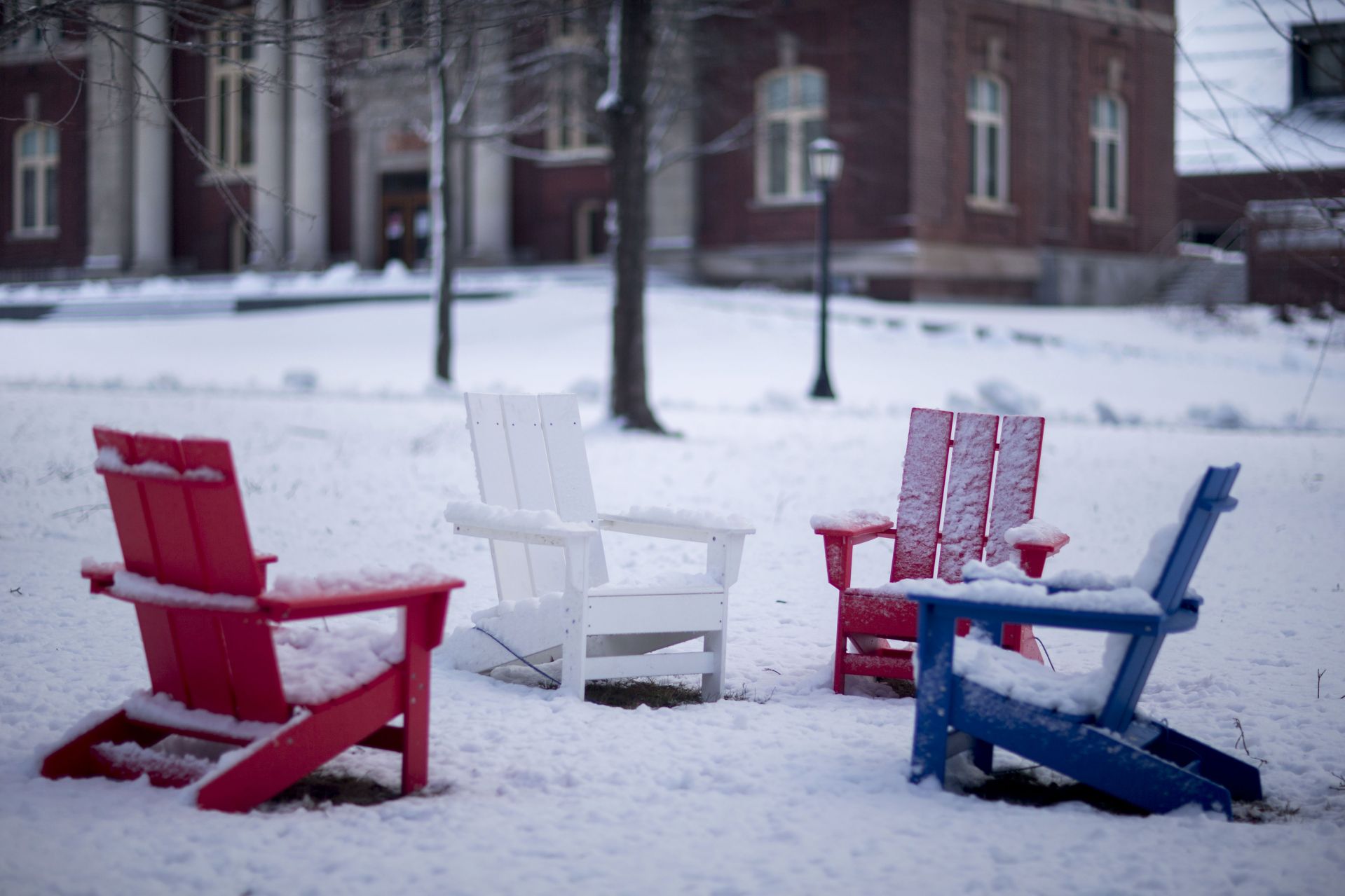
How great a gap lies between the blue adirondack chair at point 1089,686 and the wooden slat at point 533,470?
1.85 metres

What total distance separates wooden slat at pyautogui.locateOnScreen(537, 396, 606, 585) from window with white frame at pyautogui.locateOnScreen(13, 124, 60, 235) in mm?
39145

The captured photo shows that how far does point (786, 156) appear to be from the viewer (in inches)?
1149

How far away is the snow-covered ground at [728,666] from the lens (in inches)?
117

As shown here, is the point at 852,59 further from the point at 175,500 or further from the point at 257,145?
the point at 175,500

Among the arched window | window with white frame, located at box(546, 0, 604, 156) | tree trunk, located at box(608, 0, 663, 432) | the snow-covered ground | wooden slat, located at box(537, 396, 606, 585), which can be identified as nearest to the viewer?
the snow-covered ground

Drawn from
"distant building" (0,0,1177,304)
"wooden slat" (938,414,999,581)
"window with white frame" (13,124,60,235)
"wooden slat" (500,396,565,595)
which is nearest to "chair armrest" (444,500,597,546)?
"wooden slat" (500,396,565,595)

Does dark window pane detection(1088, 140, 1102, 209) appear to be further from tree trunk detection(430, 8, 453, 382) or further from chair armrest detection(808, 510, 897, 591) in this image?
chair armrest detection(808, 510, 897, 591)

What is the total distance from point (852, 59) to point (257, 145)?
1680 cm

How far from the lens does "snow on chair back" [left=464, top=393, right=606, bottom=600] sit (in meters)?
4.86

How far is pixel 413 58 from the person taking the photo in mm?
26875

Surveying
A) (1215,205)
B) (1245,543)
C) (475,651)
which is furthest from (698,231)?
(475,651)

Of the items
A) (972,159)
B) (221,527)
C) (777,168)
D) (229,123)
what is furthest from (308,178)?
(221,527)

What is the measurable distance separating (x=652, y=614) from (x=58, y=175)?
132ft

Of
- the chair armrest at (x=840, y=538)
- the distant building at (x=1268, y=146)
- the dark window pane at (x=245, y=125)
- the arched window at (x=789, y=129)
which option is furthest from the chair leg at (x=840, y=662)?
the dark window pane at (x=245, y=125)
